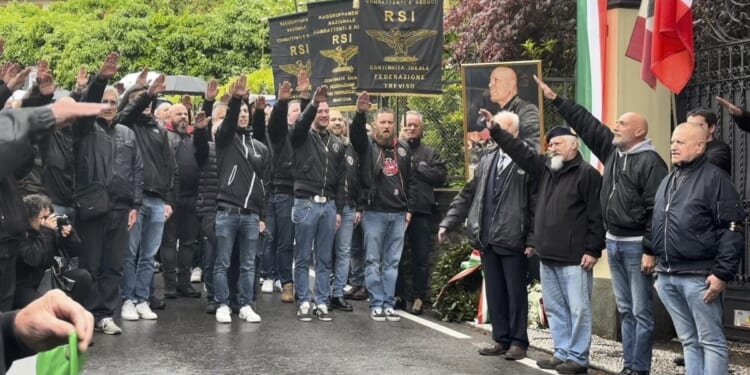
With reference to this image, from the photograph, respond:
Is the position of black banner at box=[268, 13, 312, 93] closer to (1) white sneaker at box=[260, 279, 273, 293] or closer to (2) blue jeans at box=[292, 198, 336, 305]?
(1) white sneaker at box=[260, 279, 273, 293]

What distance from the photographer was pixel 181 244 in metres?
13.9

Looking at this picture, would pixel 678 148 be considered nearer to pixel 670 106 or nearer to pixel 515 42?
pixel 670 106

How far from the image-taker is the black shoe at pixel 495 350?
32.9 ft

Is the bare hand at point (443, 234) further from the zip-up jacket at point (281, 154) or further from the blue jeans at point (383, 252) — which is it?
the zip-up jacket at point (281, 154)

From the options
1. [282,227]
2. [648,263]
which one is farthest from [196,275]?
[648,263]

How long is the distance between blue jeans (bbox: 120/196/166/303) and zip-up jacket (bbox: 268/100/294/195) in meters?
1.38

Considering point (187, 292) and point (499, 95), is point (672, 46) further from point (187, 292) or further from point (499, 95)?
point (187, 292)

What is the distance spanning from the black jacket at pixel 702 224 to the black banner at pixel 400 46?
6.05 meters

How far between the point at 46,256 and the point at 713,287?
4.62 m

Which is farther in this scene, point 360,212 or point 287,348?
point 360,212

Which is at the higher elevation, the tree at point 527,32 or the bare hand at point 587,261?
the tree at point 527,32

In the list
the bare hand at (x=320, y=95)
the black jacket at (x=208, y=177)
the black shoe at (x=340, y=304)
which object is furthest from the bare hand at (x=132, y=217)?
the black shoe at (x=340, y=304)

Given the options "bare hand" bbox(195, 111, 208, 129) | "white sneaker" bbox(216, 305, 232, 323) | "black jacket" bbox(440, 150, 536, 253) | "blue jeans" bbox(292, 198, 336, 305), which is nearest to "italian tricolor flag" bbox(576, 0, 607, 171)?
"black jacket" bbox(440, 150, 536, 253)

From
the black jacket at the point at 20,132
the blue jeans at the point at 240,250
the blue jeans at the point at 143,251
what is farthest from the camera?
the blue jeans at the point at 143,251
